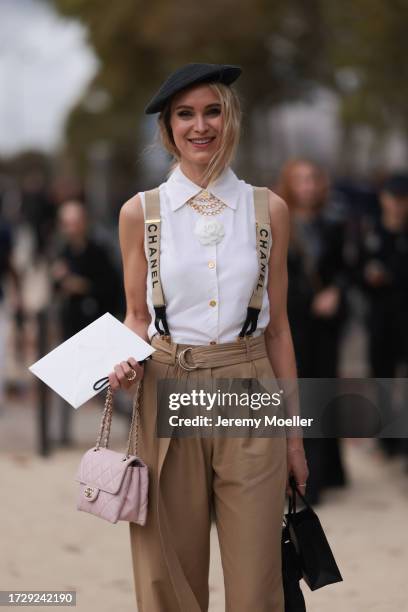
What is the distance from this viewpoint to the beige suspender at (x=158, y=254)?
311cm

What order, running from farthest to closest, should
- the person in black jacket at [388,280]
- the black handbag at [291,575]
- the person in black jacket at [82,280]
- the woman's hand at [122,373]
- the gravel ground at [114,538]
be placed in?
the person in black jacket at [82,280], the person in black jacket at [388,280], the gravel ground at [114,538], the black handbag at [291,575], the woman's hand at [122,373]

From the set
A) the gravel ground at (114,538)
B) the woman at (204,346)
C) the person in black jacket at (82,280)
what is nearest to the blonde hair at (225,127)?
the woman at (204,346)

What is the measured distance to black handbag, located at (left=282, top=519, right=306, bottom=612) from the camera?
10.7 feet

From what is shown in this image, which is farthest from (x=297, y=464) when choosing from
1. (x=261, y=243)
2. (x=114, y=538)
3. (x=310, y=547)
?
(x=114, y=538)

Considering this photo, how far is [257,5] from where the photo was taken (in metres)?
18.6

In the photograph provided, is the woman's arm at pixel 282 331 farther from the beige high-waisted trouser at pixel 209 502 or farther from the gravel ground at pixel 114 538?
Answer: the gravel ground at pixel 114 538

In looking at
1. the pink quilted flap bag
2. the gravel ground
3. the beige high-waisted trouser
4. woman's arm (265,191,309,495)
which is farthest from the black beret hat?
the gravel ground

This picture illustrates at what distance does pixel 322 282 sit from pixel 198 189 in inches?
129

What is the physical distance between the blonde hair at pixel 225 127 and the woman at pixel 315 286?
286cm

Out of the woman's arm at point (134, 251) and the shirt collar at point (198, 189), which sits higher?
the shirt collar at point (198, 189)

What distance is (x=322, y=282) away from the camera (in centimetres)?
639

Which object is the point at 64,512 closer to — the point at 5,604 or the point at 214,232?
the point at 5,604

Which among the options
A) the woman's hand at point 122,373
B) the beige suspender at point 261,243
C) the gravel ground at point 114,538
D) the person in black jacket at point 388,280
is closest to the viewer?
the woman's hand at point 122,373

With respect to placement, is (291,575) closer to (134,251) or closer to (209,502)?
(209,502)
